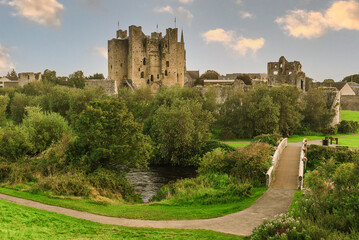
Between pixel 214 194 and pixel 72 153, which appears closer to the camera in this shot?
pixel 214 194

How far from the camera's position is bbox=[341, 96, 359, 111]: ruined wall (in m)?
60.9

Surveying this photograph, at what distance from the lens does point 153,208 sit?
56.8 ft

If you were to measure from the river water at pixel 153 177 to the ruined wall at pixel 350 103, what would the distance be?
40.6 m

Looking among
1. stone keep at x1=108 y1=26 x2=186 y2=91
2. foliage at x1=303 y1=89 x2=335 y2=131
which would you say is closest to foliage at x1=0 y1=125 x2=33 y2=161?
foliage at x1=303 y1=89 x2=335 y2=131

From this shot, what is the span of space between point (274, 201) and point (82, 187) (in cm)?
1131

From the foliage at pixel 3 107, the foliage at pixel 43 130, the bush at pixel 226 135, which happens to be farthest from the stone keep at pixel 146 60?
the foliage at pixel 43 130

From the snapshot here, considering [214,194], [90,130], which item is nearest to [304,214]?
[214,194]

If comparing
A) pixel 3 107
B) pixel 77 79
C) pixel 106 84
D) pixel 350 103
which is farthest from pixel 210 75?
pixel 3 107

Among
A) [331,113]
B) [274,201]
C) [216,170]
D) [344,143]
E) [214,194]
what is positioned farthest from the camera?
[331,113]

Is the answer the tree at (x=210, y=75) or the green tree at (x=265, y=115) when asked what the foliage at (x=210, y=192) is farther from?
the tree at (x=210, y=75)

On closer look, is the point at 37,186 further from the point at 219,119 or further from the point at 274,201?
the point at 219,119

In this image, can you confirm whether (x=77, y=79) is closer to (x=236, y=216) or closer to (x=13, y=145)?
(x=13, y=145)

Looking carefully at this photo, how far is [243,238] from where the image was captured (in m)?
12.1

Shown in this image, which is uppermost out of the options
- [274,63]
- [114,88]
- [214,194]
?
[274,63]
